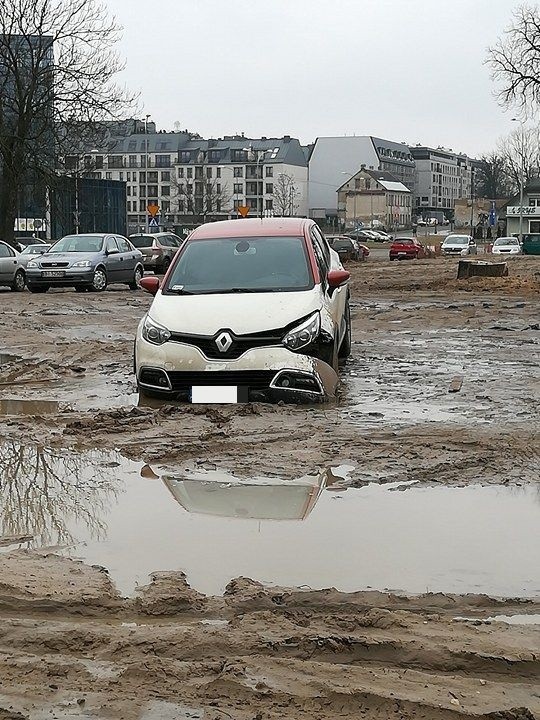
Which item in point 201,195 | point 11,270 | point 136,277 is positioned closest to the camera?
point 11,270

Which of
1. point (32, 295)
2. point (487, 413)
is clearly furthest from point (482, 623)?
point (32, 295)

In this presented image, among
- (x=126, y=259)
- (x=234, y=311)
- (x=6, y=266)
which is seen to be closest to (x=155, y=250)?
(x=126, y=259)

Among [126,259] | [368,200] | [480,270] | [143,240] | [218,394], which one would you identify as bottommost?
[218,394]

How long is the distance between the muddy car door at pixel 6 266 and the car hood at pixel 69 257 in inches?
53.8

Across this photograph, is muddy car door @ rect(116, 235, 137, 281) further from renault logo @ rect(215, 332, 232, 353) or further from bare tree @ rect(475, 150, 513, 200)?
bare tree @ rect(475, 150, 513, 200)

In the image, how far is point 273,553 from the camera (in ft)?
18.3

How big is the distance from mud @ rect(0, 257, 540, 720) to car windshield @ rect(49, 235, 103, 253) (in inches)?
676

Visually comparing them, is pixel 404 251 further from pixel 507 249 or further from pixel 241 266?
pixel 241 266

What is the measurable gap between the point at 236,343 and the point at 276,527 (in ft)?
11.6

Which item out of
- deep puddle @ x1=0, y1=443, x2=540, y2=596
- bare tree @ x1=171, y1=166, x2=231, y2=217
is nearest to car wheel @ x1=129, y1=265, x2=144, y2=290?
deep puddle @ x1=0, y1=443, x2=540, y2=596

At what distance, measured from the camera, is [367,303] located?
23.2 meters

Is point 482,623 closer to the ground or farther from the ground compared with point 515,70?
closer to the ground

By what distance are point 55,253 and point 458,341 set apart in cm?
1500

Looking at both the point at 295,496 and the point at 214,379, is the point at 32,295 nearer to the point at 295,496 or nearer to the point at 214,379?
the point at 214,379
